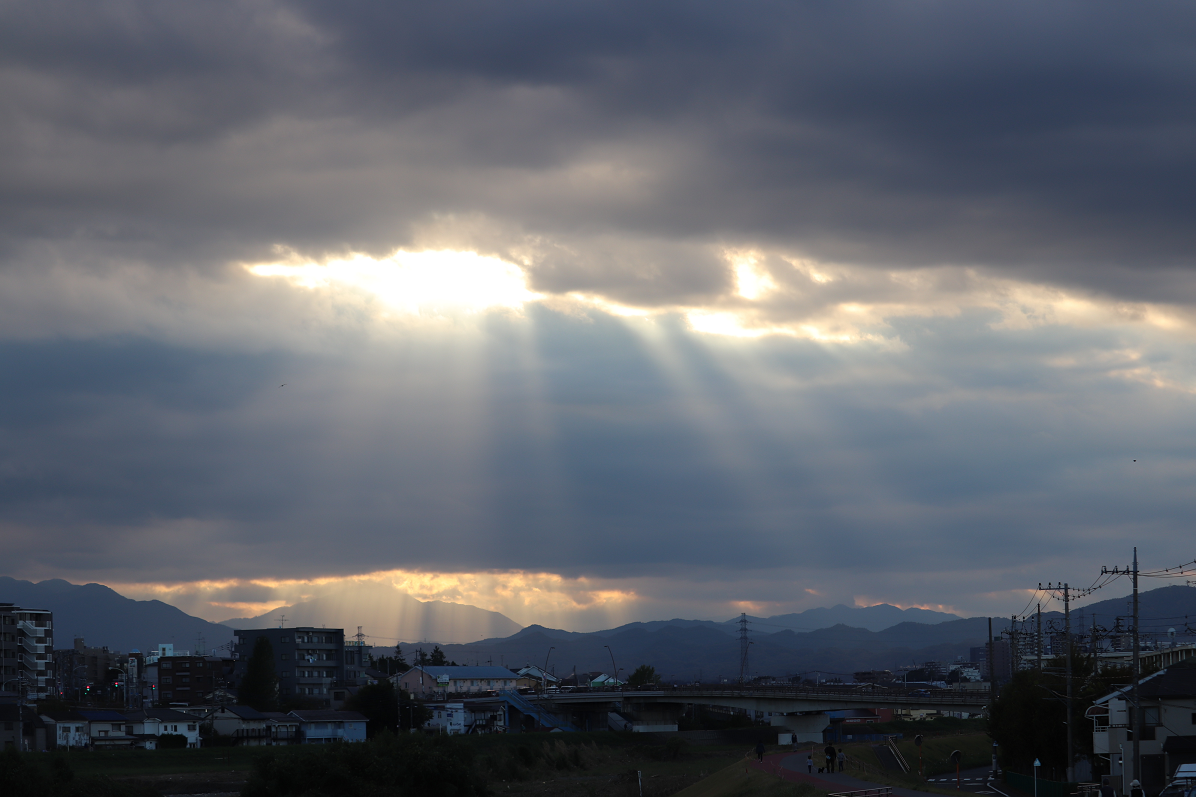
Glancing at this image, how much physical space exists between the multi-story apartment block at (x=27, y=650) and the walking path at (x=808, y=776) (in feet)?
373

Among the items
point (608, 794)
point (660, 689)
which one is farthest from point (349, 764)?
point (660, 689)

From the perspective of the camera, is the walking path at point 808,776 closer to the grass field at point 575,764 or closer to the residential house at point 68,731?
the grass field at point 575,764

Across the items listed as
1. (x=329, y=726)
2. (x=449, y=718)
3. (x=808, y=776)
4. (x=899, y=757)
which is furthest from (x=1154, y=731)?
(x=449, y=718)

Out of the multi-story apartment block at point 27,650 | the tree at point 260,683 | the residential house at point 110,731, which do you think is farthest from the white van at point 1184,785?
the multi-story apartment block at point 27,650

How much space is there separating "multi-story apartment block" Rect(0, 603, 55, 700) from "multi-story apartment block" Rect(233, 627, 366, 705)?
1051 inches

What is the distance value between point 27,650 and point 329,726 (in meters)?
63.7

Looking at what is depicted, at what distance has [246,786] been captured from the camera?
75.6m

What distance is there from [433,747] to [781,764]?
24.6 m

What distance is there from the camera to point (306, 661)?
172000mm

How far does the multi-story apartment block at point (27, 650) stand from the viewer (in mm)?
161250

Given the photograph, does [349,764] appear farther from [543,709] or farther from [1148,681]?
[543,709]

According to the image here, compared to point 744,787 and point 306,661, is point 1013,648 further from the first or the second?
point 306,661

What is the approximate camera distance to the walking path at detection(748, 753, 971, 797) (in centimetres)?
5822

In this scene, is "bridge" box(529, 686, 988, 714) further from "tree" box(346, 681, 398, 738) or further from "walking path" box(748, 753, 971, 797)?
"tree" box(346, 681, 398, 738)
